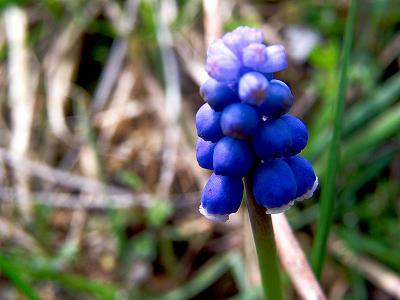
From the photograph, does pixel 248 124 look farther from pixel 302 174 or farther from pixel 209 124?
pixel 302 174

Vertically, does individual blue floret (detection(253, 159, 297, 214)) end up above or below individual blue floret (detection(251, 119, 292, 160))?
below

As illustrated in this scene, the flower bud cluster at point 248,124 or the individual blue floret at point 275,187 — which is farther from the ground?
the flower bud cluster at point 248,124

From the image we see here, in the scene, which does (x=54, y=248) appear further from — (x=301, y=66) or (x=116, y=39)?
(x=301, y=66)

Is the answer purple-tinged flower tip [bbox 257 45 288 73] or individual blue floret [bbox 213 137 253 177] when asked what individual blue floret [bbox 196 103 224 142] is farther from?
purple-tinged flower tip [bbox 257 45 288 73]

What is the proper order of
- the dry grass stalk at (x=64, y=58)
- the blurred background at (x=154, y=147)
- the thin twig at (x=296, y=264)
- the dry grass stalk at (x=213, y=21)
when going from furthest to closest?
the dry grass stalk at (x=64, y=58) → the blurred background at (x=154, y=147) → the dry grass stalk at (x=213, y=21) → the thin twig at (x=296, y=264)

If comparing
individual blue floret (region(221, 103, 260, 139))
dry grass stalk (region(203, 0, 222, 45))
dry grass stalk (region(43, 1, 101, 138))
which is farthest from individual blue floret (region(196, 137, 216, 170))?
dry grass stalk (region(43, 1, 101, 138))

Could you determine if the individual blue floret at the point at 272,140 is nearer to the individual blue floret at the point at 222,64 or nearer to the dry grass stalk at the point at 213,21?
the individual blue floret at the point at 222,64

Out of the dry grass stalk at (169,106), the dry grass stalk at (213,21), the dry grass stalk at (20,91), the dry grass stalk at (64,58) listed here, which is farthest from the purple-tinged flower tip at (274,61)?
the dry grass stalk at (64,58)

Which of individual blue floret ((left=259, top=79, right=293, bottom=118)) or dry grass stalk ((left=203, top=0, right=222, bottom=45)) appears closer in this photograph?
individual blue floret ((left=259, top=79, right=293, bottom=118))
